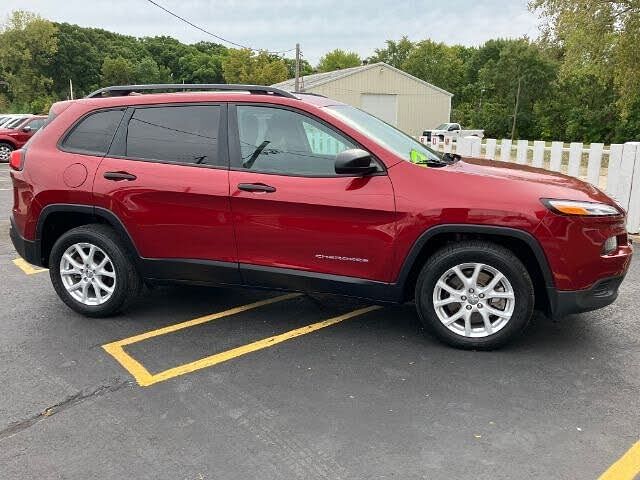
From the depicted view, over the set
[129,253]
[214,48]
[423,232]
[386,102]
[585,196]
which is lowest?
[129,253]

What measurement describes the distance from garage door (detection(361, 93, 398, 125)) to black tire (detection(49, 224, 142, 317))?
34.3 meters

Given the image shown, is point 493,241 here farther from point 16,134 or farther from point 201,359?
point 16,134

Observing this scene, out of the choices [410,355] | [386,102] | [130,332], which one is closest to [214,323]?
[130,332]

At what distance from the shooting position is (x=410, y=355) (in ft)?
12.5

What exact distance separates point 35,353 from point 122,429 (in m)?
1.35

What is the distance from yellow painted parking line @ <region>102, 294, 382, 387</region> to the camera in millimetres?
3576

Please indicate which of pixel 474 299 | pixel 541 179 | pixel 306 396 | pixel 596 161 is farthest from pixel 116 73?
pixel 306 396

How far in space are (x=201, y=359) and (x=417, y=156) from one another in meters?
2.07

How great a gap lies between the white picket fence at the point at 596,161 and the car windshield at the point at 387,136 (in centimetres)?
420

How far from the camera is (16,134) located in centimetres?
1886

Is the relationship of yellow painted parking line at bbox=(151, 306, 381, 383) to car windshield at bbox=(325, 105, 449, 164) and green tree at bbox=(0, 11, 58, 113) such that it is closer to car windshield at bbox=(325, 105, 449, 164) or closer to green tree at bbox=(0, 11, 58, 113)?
car windshield at bbox=(325, 105, 449, 164)

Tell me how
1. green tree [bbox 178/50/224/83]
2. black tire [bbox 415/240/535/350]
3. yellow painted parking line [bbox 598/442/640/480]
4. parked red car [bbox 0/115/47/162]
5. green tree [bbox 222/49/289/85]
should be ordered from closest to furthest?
yellow painted parking line [bbox 598/442/640/480], black tire [bbox 415/240/535/350], parked red car [bbox 0/115/47/162], green tree [bbox 222/49/289/85], green tree [bbox 178/50/224/83]

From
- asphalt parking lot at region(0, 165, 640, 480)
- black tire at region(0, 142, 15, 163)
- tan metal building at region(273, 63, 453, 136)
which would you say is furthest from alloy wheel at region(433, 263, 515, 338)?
tan metal building at region(273, 63, 453, 136)

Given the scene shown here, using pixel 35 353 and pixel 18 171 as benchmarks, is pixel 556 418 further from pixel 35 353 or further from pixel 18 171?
pixel 18 171
